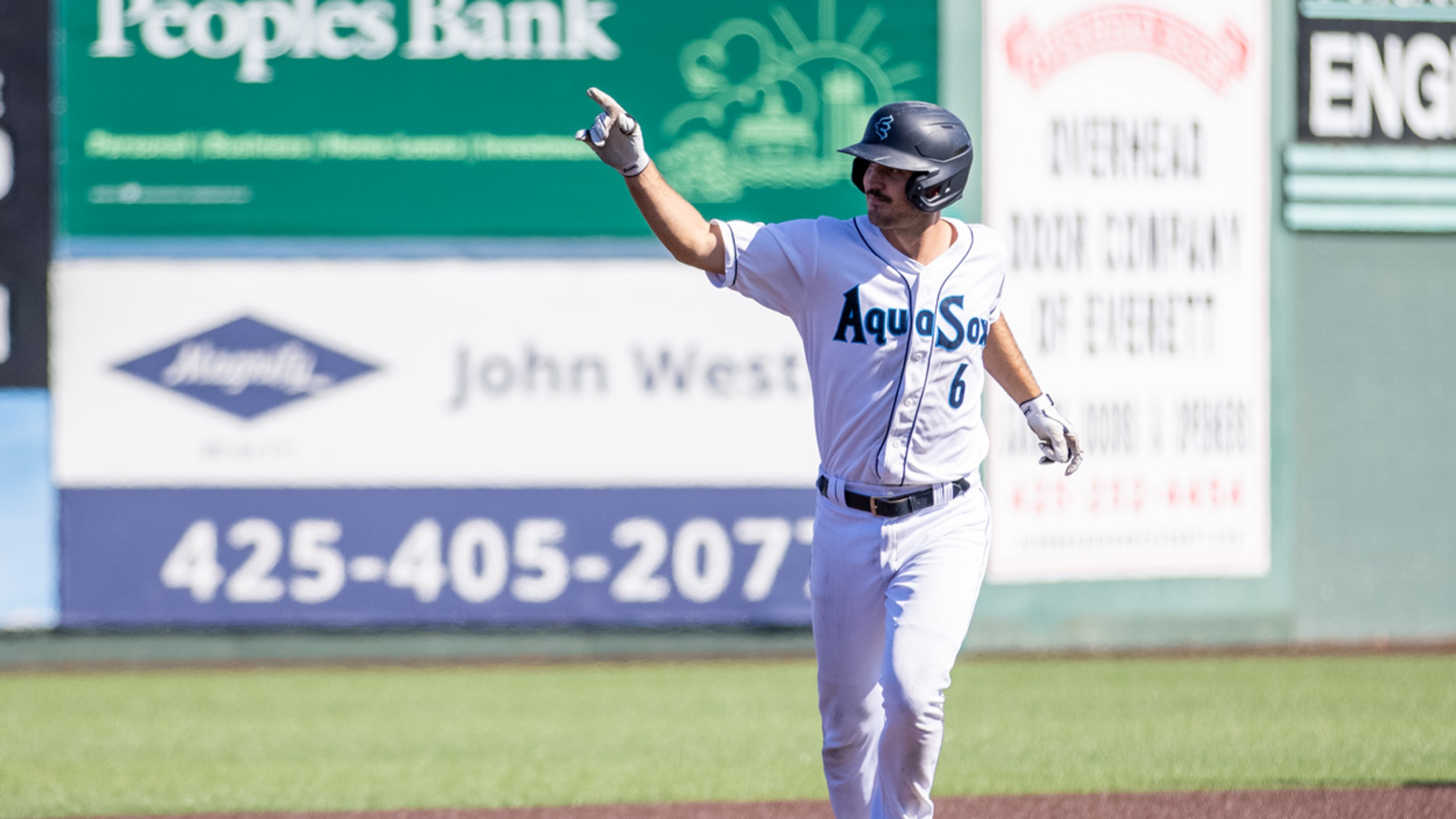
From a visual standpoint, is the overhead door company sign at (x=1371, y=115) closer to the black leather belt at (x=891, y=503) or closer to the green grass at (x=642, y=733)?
the green grass at (x=642, y=733)

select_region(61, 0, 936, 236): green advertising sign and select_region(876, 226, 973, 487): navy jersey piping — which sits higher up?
select_region(61, 0, 936, 236): green advertising sign

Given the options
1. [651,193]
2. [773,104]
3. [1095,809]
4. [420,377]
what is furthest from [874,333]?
[773,104]

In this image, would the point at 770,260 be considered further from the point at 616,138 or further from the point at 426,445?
the point at 426,445

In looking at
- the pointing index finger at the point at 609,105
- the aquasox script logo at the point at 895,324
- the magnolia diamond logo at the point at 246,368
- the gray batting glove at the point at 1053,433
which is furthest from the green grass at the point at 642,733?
Result: the pointing index finger at the point at 609,105

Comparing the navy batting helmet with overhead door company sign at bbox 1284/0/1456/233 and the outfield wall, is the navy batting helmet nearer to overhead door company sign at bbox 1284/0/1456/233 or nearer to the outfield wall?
the outfield wall

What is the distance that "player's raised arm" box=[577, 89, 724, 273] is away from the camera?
4.40m

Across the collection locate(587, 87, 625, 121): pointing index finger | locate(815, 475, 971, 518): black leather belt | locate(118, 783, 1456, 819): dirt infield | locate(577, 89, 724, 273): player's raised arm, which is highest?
locate(587, 87, 625, 121): pointing index finger

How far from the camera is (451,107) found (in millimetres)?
11477

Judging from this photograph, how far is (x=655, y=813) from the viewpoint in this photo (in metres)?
6.74

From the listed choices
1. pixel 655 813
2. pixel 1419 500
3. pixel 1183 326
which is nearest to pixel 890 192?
pixel 655 813

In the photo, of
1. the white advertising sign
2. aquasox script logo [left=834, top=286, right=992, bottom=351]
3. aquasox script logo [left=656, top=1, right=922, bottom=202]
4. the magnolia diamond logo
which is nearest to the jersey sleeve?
aquasox script logo [left=834, top=286, right=992, bottom=351]

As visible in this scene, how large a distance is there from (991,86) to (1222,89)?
5.25ft

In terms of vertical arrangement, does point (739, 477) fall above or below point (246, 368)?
below

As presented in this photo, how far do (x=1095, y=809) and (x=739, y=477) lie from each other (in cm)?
519
